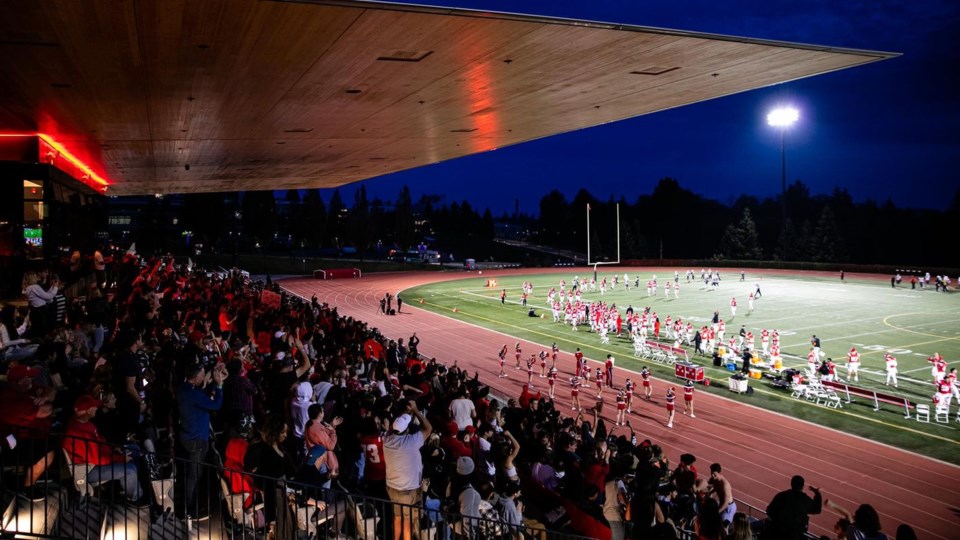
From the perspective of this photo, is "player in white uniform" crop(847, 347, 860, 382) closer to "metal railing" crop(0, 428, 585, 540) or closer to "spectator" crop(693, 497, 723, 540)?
"spectator" crop(693, 497, 723, 540)

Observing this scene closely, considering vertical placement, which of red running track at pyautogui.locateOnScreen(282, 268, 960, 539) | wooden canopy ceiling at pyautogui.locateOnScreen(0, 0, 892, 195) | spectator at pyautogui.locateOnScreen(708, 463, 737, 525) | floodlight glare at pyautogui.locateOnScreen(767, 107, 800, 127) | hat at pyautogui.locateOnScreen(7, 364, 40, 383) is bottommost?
red running track at pyautogui.locateOnScreen(282, 268, 960, 539)

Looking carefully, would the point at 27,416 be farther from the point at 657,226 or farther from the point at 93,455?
the point at 657,226

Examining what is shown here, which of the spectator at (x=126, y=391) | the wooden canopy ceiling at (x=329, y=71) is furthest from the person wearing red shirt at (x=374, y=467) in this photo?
the wooden canopy ceiling at (x=329, y=71)

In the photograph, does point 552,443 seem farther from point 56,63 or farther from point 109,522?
point 56,63

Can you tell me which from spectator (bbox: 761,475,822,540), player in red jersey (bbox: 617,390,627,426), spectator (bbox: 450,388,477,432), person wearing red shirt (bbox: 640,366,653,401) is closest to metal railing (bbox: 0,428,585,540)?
spectator (bbox: 761,475,822,540)

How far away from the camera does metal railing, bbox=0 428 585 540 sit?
567 cm

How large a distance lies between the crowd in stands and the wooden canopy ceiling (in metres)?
3.75

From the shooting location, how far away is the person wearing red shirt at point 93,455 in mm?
5855

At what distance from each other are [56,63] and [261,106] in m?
4.17

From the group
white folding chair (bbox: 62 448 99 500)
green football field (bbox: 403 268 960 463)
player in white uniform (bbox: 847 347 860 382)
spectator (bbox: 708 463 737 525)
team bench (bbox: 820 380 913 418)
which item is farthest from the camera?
player in white uniform (bbox: 847 347 860 382)

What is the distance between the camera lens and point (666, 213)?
127250mm

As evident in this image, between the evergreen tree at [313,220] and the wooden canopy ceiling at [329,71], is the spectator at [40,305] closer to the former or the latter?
the wooden canopy ceiling at [329,71]

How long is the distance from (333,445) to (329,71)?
633cm

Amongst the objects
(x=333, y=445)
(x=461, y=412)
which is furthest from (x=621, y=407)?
(x=333, y=445)
